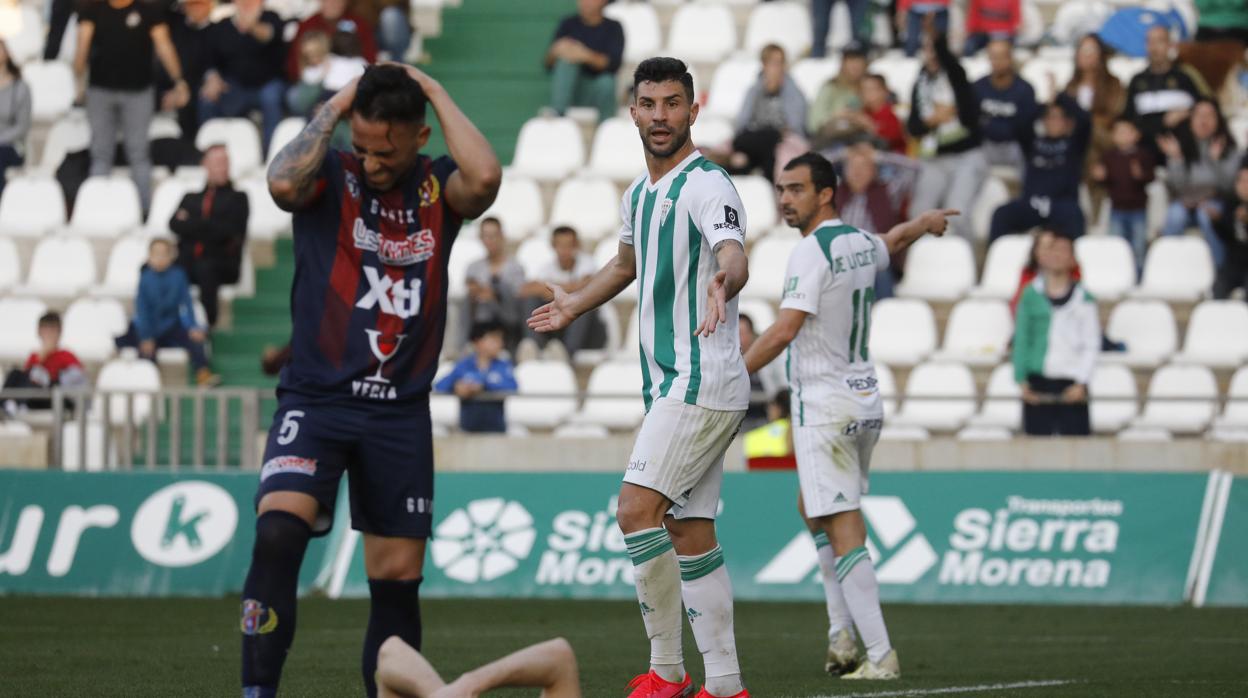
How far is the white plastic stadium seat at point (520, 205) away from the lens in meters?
21.1

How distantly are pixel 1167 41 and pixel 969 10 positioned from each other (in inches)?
110

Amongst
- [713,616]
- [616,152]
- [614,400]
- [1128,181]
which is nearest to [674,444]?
[713,616]

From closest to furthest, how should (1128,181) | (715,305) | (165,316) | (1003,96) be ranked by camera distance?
1. (715,305)
2. (165,316)
3. (1128,181)
4. (1003,96)

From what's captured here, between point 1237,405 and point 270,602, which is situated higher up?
point 270,602

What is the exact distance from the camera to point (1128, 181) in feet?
65.8

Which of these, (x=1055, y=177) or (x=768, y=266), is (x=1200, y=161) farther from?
(x=768, y=266)

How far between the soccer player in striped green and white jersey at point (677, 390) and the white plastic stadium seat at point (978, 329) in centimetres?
1105

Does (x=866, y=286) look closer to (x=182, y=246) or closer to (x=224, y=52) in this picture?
(x=182, y=246)

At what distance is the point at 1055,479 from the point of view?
16.1 m

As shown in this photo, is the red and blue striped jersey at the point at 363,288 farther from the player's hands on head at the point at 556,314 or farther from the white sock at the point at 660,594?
the white sock at the point at 660,594

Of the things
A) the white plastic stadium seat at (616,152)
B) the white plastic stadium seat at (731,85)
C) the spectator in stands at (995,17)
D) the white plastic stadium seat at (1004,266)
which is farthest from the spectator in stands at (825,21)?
the white plastic stadium seat at (1004,266)

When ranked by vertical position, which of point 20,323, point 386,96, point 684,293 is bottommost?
point 20,323

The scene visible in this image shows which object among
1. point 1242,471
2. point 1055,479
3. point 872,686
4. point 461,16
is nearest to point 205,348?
point 461,16

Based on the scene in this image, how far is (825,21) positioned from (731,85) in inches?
49.2
